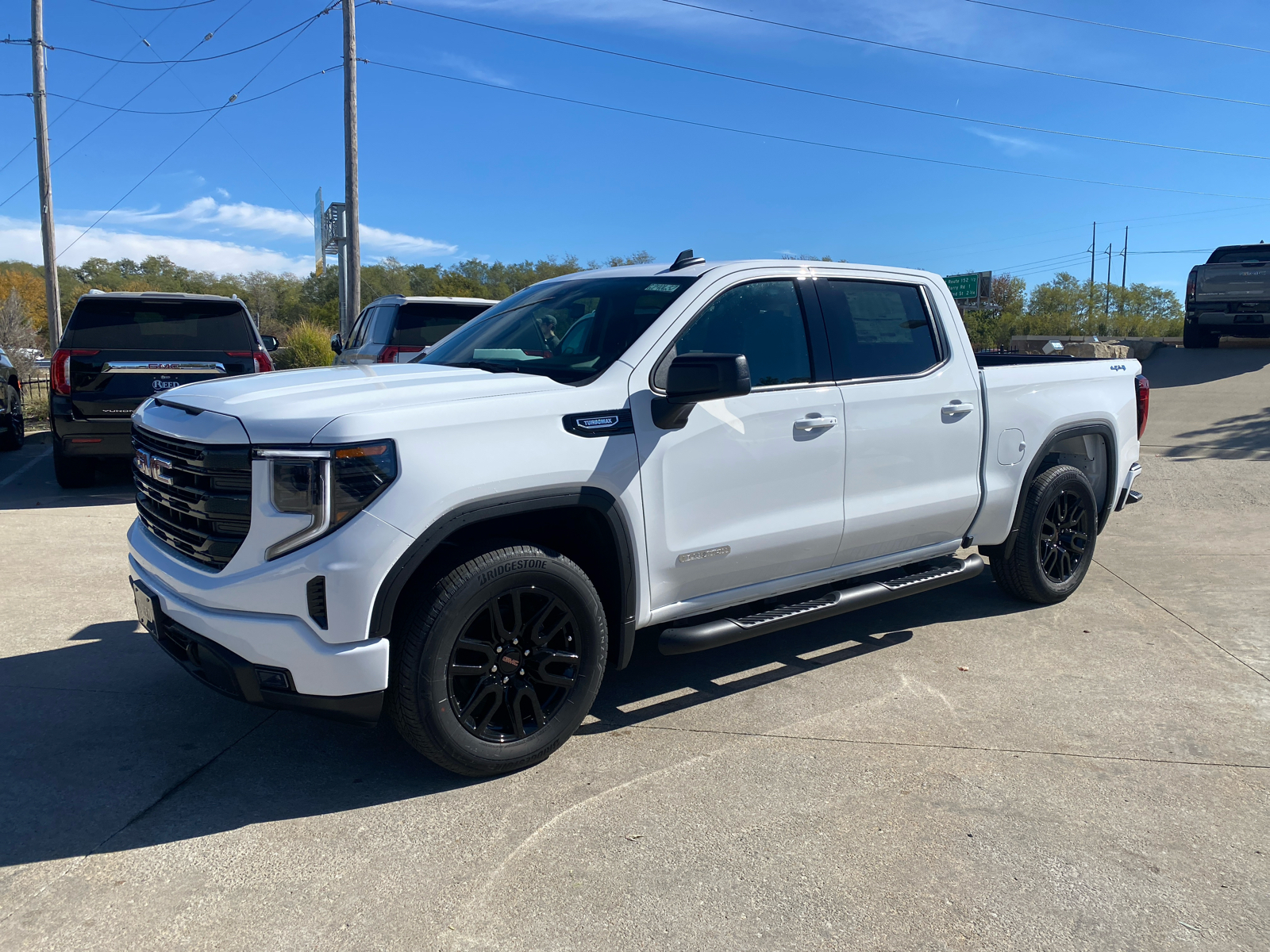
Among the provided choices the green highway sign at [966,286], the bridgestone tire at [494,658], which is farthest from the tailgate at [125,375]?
the green highway sign at [966,286]

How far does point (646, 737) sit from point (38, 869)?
2133 millimetres

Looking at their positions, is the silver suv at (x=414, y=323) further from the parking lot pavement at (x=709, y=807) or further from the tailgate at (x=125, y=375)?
the parking lot pavement at (x=709, y=807)

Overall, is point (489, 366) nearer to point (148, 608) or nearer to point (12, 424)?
point (148, 608)

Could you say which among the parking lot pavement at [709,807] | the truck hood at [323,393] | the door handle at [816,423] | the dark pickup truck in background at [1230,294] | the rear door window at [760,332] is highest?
the dark pickup truck in background at [1230,294]

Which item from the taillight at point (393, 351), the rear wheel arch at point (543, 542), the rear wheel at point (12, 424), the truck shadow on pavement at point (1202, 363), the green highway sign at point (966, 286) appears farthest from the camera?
the green highway sign at point (966, 286)

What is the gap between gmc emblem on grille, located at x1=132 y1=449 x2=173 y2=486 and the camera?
139 inches

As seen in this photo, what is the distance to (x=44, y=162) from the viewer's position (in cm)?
2111

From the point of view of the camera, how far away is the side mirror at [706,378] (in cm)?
354

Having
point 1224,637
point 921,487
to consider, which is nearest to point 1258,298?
point 1224,637

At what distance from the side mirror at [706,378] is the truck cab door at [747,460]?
0.63 ft

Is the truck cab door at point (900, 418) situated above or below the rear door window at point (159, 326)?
below

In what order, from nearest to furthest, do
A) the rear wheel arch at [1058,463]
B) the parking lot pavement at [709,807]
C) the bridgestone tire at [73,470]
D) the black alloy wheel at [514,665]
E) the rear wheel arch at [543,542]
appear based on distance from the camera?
the parking lot pavement at [709,807] → the rear wheel arch at [543,542] → the black alloy wheel at [514,665] → the rear wheel arch at [1058,463] → the bridgestone tire at [73,470]

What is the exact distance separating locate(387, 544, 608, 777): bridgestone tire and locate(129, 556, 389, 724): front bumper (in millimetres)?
123

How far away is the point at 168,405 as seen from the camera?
12.1 ft
